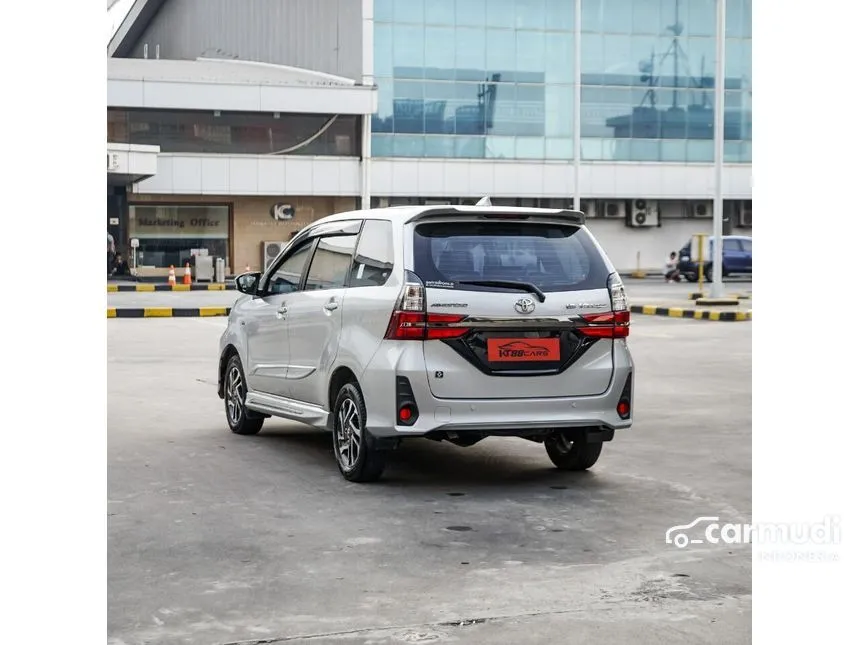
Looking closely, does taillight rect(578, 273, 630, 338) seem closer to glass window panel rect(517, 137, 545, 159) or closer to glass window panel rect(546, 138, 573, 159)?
glass window panel rect(517, 137, 545, 159)

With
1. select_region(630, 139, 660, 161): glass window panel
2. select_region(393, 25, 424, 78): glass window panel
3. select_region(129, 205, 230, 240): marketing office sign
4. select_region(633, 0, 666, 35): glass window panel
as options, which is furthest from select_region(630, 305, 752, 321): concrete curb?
select_region(633, 0, 666, 35): glass window panel

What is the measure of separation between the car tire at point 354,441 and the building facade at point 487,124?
132 ft

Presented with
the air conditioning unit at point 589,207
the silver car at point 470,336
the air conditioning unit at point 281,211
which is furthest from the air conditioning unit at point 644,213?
the silver car at point 470,336

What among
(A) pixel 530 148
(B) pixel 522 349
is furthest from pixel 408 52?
(B) pixel 522 349

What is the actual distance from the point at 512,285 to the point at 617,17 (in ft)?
157

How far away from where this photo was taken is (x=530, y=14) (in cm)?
5288

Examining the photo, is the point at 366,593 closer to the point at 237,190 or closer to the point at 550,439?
the point at 550,439

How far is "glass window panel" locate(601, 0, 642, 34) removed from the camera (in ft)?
176

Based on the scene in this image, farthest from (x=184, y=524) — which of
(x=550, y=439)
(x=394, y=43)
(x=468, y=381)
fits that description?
(x=394, y=43)

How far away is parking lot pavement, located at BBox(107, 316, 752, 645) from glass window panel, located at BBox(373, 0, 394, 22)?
41632 mm

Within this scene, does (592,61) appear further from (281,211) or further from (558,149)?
(281,211)

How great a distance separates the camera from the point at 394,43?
51.4 meters

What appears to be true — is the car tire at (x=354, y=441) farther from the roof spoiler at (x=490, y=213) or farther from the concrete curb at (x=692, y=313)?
the concrete curb at (x=692, y=313)

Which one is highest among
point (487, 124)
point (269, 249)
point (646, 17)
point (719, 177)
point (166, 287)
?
point (646, 17)
